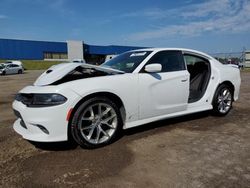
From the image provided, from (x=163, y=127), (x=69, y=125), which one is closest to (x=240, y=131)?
(x=163, y=127)

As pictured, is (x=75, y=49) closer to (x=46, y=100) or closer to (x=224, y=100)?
(x=224, y=100)

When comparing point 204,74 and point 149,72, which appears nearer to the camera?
point 149,72

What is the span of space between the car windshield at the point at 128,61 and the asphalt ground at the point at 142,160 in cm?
111

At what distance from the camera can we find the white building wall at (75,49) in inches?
2591

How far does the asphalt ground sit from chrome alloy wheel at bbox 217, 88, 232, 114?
2.65 feet

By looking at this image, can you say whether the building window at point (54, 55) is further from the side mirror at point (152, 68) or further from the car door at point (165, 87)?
the side mirror at point (152, 68)

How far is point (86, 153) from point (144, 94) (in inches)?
51.3

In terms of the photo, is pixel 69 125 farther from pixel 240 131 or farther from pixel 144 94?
pixel 240 131

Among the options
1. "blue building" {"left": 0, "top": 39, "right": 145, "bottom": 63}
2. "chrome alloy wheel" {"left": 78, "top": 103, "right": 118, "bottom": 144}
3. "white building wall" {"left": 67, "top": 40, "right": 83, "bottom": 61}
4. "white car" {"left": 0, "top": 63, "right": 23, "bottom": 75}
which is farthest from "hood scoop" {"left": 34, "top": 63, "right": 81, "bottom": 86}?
"white building wall" {"left": 67, "top": 40, "right": 83, "bottom": 61}

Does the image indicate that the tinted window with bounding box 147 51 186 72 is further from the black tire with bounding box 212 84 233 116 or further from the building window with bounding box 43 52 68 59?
the building window with bounding box 43 52 68 59

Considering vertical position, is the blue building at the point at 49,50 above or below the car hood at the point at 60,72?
above

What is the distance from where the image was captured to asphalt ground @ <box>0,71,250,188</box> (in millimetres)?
2936

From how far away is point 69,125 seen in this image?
367cm

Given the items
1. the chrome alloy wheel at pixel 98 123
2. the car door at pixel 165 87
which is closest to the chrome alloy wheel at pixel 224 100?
the car door at pixel 165 87
